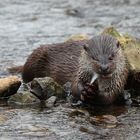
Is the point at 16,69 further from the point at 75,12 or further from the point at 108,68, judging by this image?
the point at 75,12

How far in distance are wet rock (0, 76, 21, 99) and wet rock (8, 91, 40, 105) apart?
0.27 ft

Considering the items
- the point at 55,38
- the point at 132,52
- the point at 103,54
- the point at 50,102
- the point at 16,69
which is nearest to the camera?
the point at 103,54

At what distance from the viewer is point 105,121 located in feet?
17.3

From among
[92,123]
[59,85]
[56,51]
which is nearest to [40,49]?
[56,51]

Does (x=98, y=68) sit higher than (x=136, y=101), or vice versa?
(x=98, y=68)

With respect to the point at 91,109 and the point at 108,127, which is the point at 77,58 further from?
the point at 108,127

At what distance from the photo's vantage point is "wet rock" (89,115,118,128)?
519 centimetres

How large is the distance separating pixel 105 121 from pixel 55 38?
11.9ft

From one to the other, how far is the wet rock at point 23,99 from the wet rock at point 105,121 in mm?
645

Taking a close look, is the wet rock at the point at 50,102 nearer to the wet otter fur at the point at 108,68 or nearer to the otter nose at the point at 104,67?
the wet otter fur at the point at 108,68

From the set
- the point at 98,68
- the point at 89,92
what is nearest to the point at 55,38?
the point at 89,92

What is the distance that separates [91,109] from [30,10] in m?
5.52

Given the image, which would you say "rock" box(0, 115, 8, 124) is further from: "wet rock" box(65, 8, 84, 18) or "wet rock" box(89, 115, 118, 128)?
"wet rock" box(65, 8, 84, 18)

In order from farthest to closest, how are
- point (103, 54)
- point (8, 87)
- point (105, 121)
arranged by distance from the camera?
point (8, 87) < point (103, 54) < point (105, 121)
